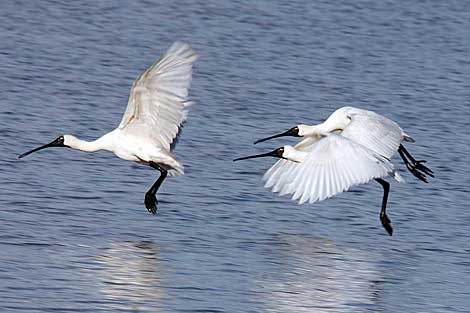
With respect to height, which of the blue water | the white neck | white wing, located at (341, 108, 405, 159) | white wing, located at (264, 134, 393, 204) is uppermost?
white wing, located at (264, 134, 393, 204)

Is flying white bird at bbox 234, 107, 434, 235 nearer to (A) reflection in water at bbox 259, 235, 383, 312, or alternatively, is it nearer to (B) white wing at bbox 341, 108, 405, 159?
(B) white wing at bbox 341, 108, 405, 159

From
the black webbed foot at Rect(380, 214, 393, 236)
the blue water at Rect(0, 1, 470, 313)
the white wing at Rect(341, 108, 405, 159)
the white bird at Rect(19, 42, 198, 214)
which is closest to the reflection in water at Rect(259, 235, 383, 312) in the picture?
the blue water at Rect(0, 1, 470, 313)

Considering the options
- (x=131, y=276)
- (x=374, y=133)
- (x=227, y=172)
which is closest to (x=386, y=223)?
(x=374, y=133)

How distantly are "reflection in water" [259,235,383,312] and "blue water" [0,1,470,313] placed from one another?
2 centimetres

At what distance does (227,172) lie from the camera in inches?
487

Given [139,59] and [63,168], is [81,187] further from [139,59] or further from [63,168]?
[139,59]

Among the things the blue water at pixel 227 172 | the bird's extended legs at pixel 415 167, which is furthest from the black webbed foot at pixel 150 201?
the bird's extended legs at pixel 415 167

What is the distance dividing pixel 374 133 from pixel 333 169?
1.44m

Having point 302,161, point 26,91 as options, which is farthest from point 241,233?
point 26,91

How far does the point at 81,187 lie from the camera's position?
37.1ft

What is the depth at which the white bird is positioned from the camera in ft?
33.8

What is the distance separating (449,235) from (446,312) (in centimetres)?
220

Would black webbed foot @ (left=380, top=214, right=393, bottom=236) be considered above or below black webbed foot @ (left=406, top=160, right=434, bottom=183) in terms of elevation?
above

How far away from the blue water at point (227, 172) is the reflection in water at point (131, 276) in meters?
0.02
